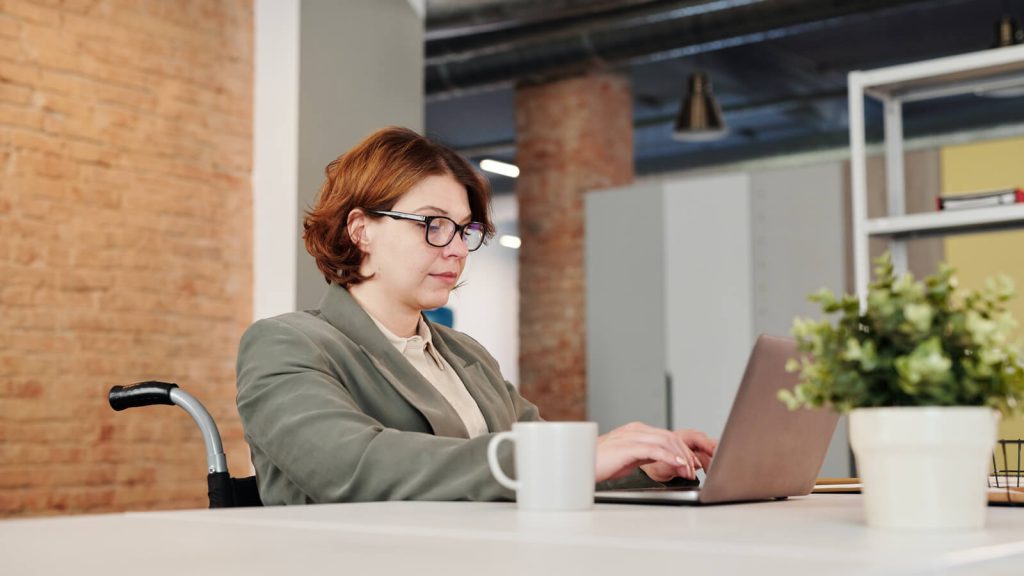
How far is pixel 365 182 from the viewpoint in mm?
2117

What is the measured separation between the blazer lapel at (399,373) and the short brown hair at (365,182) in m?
0.19

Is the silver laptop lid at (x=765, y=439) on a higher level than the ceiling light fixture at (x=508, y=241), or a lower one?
lower

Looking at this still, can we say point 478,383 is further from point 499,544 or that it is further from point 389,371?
point 499,544

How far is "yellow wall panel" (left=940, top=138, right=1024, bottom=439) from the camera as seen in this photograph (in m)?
5.36

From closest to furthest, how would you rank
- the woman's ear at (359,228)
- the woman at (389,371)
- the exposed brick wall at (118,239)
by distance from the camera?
the woman at (389,371) → the woman's ear at (359,228) → the exposed brick wall at (118,239)

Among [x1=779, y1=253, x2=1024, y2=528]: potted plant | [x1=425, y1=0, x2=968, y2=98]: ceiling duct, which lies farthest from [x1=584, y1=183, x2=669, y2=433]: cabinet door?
[x1=779, y1=253, x2=1024, y2=528]: potted plant

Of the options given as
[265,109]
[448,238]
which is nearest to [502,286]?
[265,109]

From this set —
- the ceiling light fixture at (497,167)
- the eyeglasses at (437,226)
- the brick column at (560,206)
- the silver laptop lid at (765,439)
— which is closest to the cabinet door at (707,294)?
the brick column at (560,206)

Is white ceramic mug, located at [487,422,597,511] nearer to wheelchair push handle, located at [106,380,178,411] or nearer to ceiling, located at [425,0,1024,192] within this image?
wheelchair push handle, located at [106,380,178,411]

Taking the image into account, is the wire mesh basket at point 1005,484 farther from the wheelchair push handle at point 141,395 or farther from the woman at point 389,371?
the wheelchair push handle at point 141,395

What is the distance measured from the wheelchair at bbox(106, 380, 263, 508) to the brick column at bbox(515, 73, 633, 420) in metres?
5.33

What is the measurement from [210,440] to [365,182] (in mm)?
521

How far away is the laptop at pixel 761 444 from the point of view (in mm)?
1290

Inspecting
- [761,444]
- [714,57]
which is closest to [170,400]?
[761,444]
